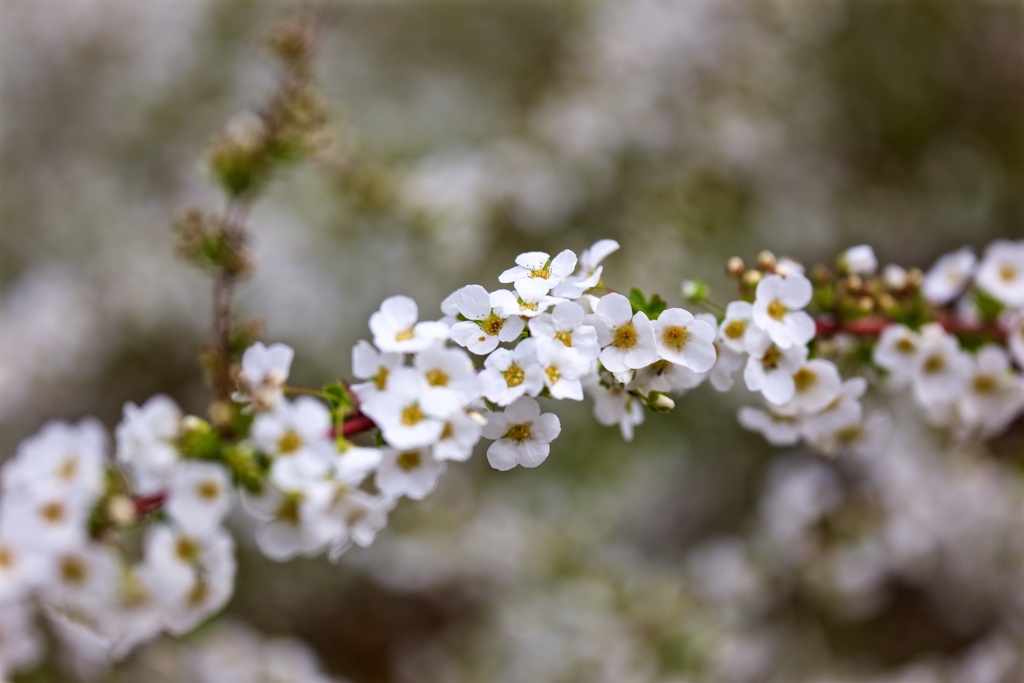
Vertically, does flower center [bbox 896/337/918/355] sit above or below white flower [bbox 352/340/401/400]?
above

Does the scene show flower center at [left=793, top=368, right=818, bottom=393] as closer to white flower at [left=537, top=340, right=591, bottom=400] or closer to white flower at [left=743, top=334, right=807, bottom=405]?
white flower at [left=743, top=334, right=807, bottom=405]

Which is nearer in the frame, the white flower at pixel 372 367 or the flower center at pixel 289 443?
the flower center at pixel 289 443

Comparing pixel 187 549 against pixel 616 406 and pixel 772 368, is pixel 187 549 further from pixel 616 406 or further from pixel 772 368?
pixel 772 368

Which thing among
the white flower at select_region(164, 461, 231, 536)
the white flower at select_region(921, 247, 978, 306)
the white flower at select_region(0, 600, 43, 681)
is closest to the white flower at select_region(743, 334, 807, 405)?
the white flower at select_region(921, 247, 978, 306)

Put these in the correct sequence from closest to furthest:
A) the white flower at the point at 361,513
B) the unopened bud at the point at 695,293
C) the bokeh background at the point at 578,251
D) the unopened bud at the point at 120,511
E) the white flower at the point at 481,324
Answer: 1. the unopened bud at the point at 120,511
2. the white flower at the point at 361,513
3. the white flower at the point at 481,324
4. the unopened bud at the point at 695,293
5. the bokeh background at the point at 578,251

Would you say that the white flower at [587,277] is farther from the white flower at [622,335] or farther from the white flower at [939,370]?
the white flower at [939,370]

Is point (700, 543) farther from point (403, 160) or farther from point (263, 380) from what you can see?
point (263, 380)

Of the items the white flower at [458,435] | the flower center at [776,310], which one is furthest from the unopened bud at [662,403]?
the white flower at [458,435]

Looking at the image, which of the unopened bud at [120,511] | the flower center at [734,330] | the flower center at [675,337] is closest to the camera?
the unopened bud at [120,511]
